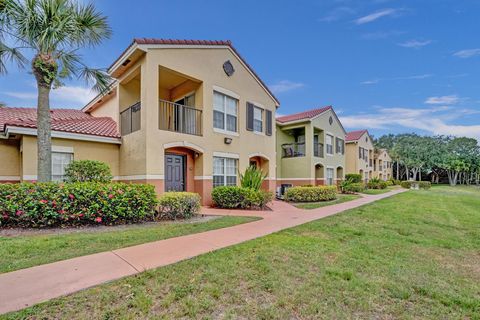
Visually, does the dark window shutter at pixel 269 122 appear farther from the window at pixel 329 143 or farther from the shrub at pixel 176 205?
the window at pixel 329 143

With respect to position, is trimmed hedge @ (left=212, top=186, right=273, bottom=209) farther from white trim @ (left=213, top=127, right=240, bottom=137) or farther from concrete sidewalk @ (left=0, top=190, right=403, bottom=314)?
concrete sidewalk @ (left=0, top=190, right=403, bottom=314)

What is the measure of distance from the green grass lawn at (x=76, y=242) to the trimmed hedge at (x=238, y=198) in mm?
3927

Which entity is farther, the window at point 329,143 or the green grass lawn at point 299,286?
the window at point 329,143

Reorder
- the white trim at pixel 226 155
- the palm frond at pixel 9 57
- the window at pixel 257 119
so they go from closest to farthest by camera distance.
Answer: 1. the palm frond at pixel 9 57
2. the white trim at pixel 226 155
3. the window at pixel 257 119

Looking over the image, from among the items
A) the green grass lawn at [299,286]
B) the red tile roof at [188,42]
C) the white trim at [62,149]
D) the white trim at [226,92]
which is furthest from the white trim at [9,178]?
the green grass lawn at [299,286]

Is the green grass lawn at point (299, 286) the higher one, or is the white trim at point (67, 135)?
the white trim at point (67, 135)

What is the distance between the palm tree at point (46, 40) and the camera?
26.3 ft

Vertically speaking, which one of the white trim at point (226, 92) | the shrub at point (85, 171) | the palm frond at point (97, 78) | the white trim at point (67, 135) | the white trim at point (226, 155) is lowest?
the shrub at point (85, 171)

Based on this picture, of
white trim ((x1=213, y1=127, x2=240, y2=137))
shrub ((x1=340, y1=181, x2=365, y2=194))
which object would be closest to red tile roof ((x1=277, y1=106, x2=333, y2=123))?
shrub ((x1=340, y1=181, x2=365, y2=194))

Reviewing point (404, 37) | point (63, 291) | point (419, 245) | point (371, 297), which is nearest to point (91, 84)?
point (63, 291)

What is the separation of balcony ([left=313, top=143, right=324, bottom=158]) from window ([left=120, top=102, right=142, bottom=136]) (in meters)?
15.5

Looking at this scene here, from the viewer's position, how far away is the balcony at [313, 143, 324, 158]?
22.2 m

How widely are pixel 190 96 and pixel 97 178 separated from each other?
6.29 m

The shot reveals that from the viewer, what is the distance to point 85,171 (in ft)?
32.9
